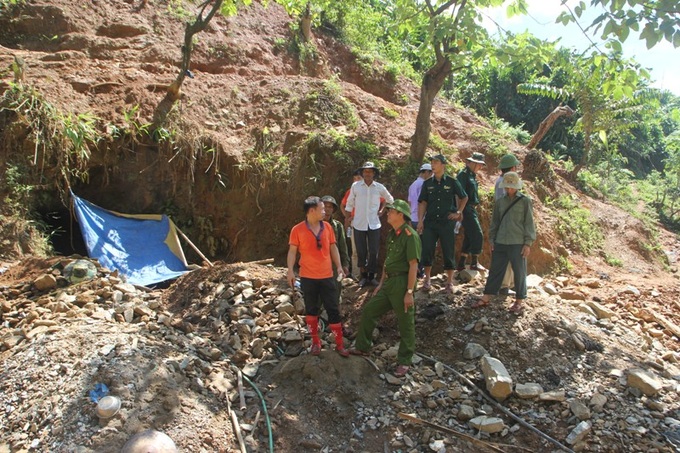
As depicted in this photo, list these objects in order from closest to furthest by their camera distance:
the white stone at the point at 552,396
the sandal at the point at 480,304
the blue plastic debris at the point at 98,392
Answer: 1. the blue plastic debris at the point at 98,392
2. the white stone at the point at 552,396
3. the sandal at the point at 480,304

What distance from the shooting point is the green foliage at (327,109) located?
8.67 metres

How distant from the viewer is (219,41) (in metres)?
9.97

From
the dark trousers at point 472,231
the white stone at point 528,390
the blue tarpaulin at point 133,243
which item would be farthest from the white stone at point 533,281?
the blue tarpaulin at point 133,243

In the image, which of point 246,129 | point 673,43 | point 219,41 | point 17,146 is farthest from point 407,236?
point 219,41

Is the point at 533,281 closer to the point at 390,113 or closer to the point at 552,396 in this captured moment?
the point at 552,396

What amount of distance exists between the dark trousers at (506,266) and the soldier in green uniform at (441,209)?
0.46 meters

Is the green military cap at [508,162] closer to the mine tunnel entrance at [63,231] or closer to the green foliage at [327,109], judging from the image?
the green foliage at [327,109]

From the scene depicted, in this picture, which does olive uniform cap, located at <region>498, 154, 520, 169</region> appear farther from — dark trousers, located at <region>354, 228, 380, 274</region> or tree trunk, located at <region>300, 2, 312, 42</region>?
tree trunk, located at <region>300, 2, 312, 42</region>

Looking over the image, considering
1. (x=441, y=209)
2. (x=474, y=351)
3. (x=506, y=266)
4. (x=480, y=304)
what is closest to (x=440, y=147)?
(x=441, y=209)

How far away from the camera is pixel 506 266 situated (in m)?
5.01

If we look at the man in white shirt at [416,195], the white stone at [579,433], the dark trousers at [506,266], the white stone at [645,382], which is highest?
the man in white shirt at [416,195]

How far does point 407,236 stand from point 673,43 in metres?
2.39

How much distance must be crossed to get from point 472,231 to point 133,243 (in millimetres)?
4577

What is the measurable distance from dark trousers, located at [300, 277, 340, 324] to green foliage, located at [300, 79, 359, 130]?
477 centimetres
